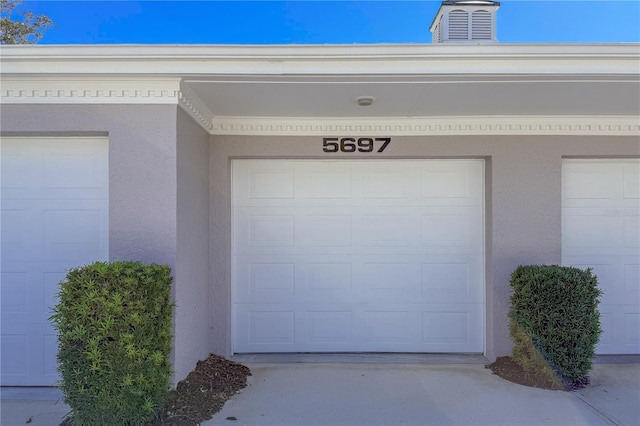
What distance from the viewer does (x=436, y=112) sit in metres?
4.50

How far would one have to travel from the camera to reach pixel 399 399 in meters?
3.73

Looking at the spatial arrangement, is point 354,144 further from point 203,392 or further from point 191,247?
point 203,392

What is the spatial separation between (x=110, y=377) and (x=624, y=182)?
5.60m

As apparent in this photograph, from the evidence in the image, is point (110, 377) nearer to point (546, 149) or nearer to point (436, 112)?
point (436, 112)

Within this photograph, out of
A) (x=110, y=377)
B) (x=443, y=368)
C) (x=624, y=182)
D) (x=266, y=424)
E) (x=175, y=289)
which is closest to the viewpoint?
(x=110, y=377)

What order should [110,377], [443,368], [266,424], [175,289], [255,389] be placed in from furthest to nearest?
[443,368], [255,389], [175,289], [266,424], [110,377]

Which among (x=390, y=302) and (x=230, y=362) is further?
(x=390, y=302)

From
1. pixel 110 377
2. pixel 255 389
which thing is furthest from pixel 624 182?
pixel 110 377

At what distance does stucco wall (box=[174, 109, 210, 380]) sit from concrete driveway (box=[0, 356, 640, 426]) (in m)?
0.66

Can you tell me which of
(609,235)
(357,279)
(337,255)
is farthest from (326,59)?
(609,235)

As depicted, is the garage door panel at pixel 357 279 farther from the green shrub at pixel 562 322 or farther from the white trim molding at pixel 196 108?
the white trim molding at pixel 196 108

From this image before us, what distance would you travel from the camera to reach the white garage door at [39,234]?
3904 millimetres

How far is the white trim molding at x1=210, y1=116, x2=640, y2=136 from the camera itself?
4656mm

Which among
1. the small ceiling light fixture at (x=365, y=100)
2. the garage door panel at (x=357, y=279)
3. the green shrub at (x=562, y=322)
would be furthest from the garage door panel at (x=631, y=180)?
the small ceiling light fixture at (x=365, y=100)
